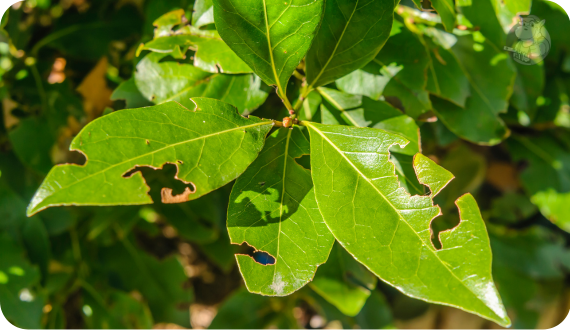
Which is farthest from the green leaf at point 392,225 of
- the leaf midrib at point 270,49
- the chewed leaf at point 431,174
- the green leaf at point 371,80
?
the green leaf at point 371,80

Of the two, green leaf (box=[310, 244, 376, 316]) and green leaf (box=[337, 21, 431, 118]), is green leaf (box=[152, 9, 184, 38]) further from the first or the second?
green leaf (box=[310, 244, 376, 316])

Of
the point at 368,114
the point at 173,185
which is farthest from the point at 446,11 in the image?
the point at 173,185

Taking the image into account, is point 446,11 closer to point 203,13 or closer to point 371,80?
point 371,80

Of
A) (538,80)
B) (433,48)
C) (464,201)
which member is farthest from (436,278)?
(538,80)

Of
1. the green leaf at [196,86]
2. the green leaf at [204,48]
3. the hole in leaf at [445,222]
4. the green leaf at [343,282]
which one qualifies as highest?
the green leaf at [204,48]

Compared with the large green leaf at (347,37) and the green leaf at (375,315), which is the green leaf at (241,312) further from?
the large green leaf at (347,37)

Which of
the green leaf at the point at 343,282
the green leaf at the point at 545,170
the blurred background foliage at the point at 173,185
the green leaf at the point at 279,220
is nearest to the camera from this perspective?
the green leaf at the point at 279,220
